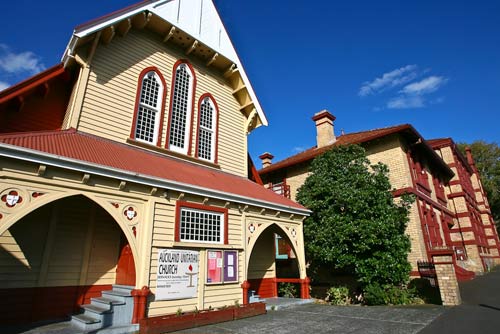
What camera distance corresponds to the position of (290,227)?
1189 centimetres

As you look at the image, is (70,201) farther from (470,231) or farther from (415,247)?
(470,231)

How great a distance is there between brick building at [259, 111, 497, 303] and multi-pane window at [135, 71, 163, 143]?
10683 mm

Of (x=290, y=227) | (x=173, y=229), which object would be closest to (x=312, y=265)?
(x=290, y=227)

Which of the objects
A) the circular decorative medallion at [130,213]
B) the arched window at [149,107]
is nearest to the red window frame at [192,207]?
the circular decorative medallion at [130,213]

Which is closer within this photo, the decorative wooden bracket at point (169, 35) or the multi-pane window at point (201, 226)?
the multi-pane window at point (201, 226)

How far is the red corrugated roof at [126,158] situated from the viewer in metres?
6.67

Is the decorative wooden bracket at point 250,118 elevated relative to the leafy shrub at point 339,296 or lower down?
elevated

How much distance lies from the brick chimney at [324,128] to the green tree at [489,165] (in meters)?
31.5

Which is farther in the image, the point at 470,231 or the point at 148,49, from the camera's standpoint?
the point at 470,231

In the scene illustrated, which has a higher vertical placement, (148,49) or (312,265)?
(148,49)

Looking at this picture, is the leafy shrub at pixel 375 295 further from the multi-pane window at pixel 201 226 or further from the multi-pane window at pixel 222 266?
the multi-pane window at pixel 201 226

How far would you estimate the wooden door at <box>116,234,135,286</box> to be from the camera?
7.95 metres

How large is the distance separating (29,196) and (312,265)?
38.6 feet

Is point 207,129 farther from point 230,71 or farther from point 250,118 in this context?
point 230,71
